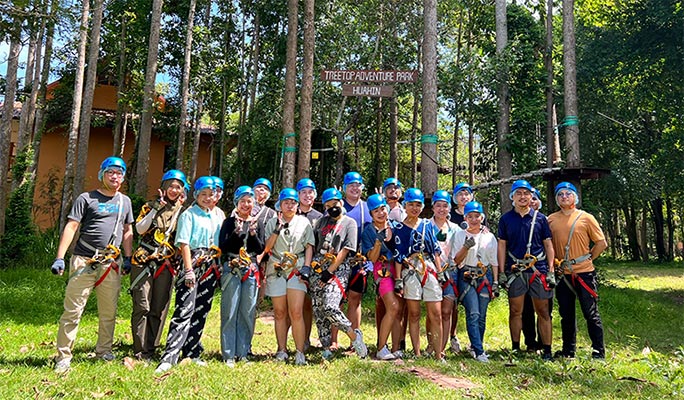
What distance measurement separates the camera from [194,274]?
4.88m

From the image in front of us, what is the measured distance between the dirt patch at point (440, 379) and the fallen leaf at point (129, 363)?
2.69 m

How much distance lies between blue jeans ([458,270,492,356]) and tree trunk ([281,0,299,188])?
4.65 metres

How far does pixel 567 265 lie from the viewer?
5.69 m

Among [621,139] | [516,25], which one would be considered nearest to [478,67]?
[516,25]

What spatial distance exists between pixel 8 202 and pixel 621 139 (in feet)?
67.6

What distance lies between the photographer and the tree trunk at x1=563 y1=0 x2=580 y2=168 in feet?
34.8

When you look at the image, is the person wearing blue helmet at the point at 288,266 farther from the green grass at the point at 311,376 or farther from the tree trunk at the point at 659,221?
the tree trunk at the point at 659,221

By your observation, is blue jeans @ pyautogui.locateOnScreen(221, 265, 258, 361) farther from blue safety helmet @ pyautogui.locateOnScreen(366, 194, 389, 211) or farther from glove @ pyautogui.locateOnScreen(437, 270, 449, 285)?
glove @ pyautogui.locateOnScreen(437, 270, 449, 285)

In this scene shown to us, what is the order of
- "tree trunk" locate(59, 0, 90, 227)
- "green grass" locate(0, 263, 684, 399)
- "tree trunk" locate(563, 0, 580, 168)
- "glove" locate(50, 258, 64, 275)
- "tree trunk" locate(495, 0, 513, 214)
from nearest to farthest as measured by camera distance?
"green grass" locate(0, 263, 684, 399) < "glove" locate(50, 258, 64, 275) < "tree trunk" locate(563, 0, 580, 168) < "tree trunk" locate(495, 0, 513, 214) < "tree trunk" locate(59, 0, 90, 227)

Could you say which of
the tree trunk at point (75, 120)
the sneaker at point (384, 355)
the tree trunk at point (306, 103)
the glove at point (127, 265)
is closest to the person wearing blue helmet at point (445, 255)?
the sneaker at point (384, 355)

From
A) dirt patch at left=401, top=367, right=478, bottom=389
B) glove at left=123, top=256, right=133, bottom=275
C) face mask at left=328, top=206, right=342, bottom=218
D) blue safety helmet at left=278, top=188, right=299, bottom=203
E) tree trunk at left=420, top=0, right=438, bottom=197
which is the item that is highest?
tree trunk at left=420, top=0, right=438, bottom=197

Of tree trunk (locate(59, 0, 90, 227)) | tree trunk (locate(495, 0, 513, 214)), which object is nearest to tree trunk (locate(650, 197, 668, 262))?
tree trunk (locate(495, 0, 513, 214))

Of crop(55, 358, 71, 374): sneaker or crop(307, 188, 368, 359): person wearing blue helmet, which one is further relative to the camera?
crop(307, 188, 368, 359): person wearing blue helmet

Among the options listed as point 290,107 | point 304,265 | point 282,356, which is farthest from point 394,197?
point 290,107
